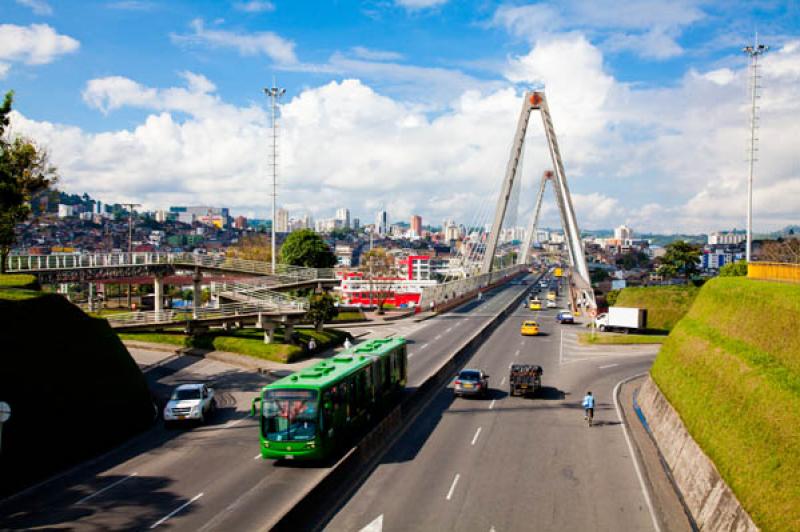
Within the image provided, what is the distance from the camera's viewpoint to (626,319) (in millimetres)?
65562

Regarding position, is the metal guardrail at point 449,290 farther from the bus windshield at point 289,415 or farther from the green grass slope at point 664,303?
the bus windshield at point 289,415

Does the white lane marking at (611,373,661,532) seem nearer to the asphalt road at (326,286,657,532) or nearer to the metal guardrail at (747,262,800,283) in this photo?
the asphalt road at (326,286,657,532)

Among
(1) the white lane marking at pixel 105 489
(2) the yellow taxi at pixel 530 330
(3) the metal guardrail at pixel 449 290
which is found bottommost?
(1) the white lane marking at pixel 105 489

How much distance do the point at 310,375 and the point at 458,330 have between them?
44401 millimetres

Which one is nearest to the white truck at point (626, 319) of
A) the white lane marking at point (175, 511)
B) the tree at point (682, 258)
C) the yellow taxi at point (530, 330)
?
the yellow taxi at point (530, 330)

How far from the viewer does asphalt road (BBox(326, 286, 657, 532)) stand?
760 inches

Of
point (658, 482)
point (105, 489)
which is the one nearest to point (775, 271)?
point (658, 482)

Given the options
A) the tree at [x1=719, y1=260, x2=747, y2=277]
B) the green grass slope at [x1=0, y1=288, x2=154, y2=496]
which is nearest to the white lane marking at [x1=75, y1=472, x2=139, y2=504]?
the green grass slope at [x1=0, y1=288, x2=154, y2=496]

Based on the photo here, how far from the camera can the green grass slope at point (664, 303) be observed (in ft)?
228

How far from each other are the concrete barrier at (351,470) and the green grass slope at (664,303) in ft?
133

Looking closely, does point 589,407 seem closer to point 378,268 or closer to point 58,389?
point 58,389

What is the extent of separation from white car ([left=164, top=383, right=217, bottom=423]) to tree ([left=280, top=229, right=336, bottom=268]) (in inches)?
2379

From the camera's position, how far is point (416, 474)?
23344 mm

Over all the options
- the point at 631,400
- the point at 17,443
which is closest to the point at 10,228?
the point at 17,443
